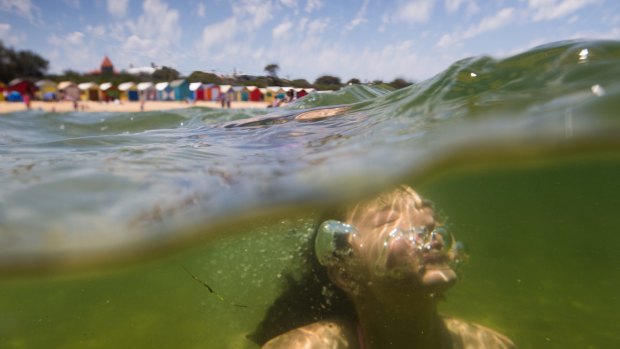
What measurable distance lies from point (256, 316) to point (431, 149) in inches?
110

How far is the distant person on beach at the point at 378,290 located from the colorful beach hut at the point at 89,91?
61.3 meters

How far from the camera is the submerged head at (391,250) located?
3.83 meters

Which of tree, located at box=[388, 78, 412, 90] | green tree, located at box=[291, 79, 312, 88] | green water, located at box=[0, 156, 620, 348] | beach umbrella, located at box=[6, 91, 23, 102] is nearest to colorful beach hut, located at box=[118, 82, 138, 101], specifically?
beach umbrella, located at box=[6, 91, 23, 102]

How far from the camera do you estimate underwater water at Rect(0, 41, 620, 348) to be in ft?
14.7

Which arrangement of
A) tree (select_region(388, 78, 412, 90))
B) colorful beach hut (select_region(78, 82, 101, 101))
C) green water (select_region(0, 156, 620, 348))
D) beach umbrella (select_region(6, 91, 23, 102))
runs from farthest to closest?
1. colorful beach hut (select_region(78, 82, 101, 101))
2. beach umbrella (select_region(6, 91, 23, 102))
3. tree (select_region(388, 78, 412, 90))
4. green water (select_region(0, 156, 620, 348))

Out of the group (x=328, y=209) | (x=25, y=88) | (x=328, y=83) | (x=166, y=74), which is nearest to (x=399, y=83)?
(x=328, y=83)

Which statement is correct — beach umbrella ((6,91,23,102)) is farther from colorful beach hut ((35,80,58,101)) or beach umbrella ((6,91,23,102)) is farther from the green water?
the green water

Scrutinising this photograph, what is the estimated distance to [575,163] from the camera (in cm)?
507

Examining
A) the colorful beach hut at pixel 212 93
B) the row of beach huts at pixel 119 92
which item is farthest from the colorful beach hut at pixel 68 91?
the colorful beach hut at pixel 212 93

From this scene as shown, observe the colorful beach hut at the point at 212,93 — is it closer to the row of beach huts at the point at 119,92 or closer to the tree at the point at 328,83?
the row of beach huts at the point at 119,92

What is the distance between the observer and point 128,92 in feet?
195

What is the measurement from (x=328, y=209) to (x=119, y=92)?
59882mm

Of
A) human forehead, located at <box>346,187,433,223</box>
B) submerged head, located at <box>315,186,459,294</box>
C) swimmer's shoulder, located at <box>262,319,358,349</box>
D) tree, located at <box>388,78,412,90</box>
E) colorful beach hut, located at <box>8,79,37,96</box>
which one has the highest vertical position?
colorful beach hut, located at <box>8,79,37,96</box>

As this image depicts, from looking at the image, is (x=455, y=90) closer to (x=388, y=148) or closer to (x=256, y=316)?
(x=388, y=148)
